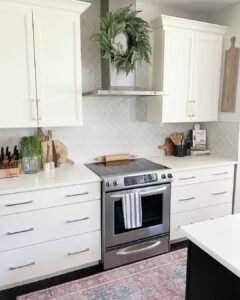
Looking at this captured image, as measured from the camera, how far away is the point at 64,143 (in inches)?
109

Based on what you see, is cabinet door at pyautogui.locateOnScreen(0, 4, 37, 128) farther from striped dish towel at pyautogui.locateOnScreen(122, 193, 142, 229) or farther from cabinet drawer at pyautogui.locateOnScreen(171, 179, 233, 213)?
cabinet drawer at pyautogui.locateOnScreen(171, 179, 233, 213)

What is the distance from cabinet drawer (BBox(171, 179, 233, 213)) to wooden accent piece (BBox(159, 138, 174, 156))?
0.65 m

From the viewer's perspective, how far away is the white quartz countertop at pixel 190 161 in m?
2.73

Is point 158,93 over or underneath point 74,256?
over

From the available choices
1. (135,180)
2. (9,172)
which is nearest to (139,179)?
(135,180)

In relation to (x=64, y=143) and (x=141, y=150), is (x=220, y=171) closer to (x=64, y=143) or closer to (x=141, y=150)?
(x=141, y=150)

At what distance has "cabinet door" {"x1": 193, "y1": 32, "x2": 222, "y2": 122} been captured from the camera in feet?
9.58

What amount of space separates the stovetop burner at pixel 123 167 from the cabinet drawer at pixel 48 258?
571 mm

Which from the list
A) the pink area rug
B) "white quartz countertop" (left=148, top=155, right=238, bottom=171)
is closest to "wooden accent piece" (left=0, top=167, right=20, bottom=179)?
the pink area rug

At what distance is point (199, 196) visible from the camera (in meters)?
2.83

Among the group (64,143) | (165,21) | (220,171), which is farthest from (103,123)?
(220,171)

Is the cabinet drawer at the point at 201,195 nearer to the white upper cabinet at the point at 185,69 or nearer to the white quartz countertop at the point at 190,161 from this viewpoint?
the white quartz countertop at the point at 190,161

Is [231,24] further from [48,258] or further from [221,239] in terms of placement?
[48,258]

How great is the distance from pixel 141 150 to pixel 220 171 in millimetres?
944
